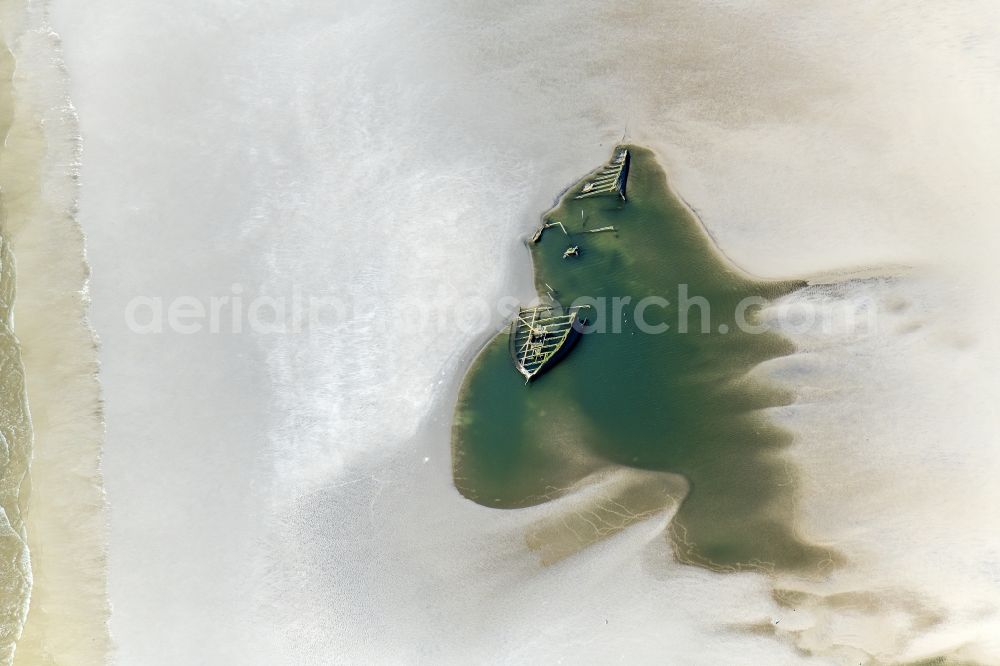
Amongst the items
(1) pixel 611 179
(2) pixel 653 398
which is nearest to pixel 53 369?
(1) pixel 611 179

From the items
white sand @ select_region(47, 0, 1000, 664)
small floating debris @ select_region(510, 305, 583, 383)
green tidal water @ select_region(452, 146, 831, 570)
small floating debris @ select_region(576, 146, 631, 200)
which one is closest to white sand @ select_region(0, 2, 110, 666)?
white sand @ select_region(47, 0, 1000, 664)

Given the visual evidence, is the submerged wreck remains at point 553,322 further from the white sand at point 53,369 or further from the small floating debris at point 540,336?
the white sand at point 53,369

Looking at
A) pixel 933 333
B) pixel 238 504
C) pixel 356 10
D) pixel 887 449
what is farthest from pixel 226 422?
pixel 933 333

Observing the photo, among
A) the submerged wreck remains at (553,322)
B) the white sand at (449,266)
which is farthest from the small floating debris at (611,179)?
the white sand at (449,266)

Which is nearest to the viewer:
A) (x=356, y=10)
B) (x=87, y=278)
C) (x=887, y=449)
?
(x=887, y=449)

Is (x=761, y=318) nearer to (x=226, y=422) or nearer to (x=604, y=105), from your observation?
(x=604, y=105)

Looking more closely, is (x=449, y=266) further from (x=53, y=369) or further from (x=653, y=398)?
(x=53, y=369)
